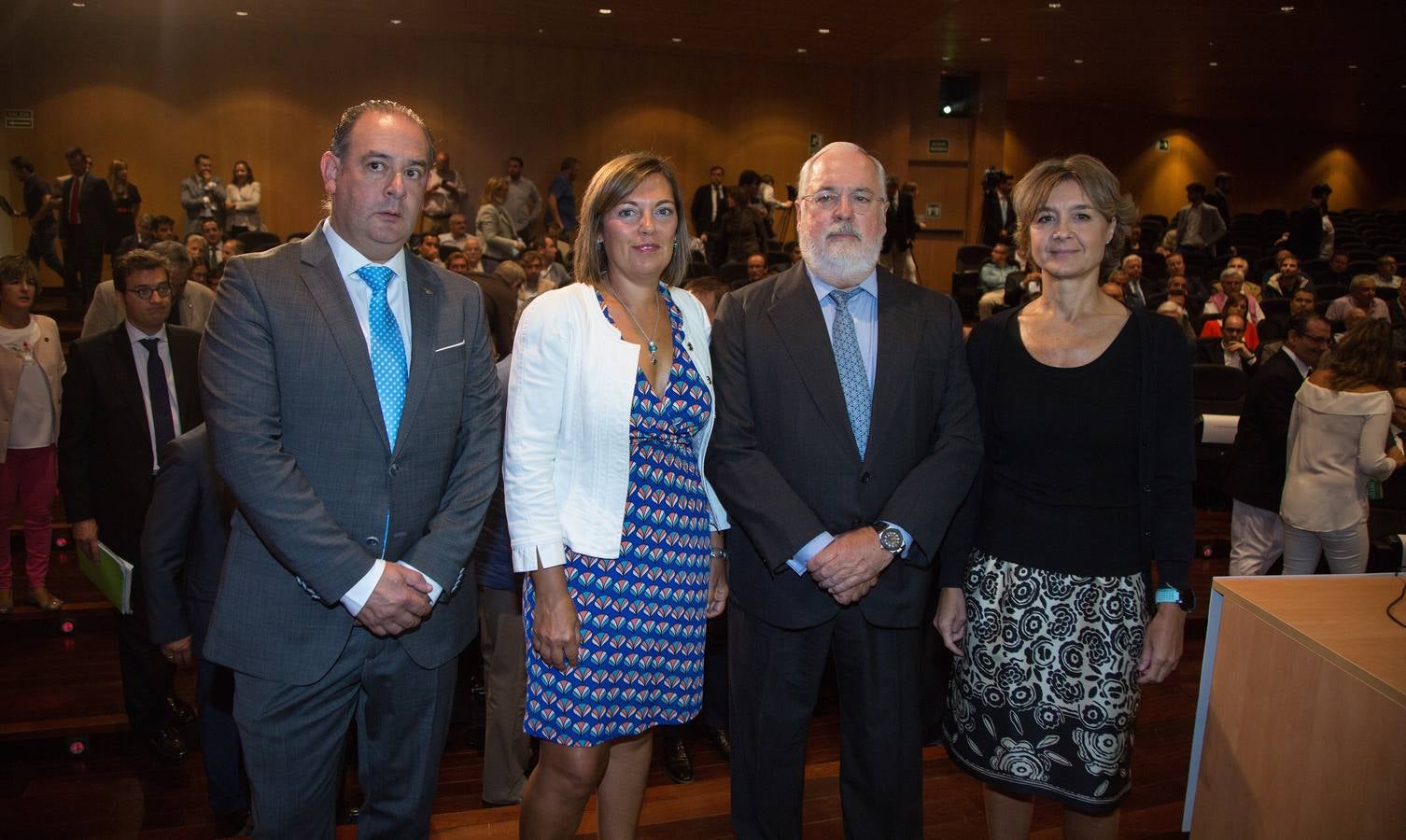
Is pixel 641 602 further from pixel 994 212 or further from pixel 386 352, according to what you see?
pixel 994 212

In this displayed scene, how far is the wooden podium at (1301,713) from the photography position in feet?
5.96

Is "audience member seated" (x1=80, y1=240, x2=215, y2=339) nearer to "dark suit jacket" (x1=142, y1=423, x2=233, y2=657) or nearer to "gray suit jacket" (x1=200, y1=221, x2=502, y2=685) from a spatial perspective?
"dark suit jacket" (x1=142, y1=423, x2=233, y2=657)

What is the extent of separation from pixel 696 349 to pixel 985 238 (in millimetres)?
11393

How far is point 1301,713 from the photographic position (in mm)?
2016

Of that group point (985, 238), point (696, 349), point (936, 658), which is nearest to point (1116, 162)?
point (985, 238)

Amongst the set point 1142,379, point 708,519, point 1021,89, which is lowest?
point 708,519

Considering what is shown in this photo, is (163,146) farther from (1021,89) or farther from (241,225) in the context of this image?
(1021,89)

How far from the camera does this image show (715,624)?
142 inches

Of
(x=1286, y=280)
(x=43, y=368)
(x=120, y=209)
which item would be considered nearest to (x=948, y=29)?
(x=1286, y=280)

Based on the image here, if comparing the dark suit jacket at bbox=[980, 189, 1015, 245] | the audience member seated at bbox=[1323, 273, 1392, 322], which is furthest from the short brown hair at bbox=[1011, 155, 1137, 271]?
the dark suit jacket at bbox=[980, 189, 1015, 245]

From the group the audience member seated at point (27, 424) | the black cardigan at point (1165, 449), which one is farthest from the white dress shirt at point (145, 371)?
the black cardigan at point (1165, 449)

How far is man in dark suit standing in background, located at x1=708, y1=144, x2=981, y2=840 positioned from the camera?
1936mm

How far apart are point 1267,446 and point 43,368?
5.68 meters

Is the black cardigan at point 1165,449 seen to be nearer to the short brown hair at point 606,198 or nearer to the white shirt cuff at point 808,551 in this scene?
the white shirt cuff at point 808,551
